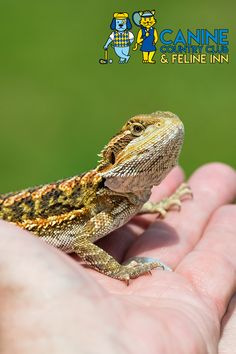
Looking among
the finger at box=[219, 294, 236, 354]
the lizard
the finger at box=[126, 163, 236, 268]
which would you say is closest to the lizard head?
the lizard

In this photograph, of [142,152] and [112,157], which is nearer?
[142,152]

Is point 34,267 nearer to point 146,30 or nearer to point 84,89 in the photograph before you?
point 146,30

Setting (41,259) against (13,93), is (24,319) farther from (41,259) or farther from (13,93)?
(13,93)

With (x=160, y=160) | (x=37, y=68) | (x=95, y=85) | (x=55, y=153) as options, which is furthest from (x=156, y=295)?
(x=37, y=68)

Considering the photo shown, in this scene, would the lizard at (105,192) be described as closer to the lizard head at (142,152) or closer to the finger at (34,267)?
the lizard head at (142,152)

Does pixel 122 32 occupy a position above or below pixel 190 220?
above

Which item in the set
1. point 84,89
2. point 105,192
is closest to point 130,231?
point 105,192

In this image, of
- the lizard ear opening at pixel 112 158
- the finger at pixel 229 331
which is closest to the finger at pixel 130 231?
the lizard ear opening at pixel 112 158
